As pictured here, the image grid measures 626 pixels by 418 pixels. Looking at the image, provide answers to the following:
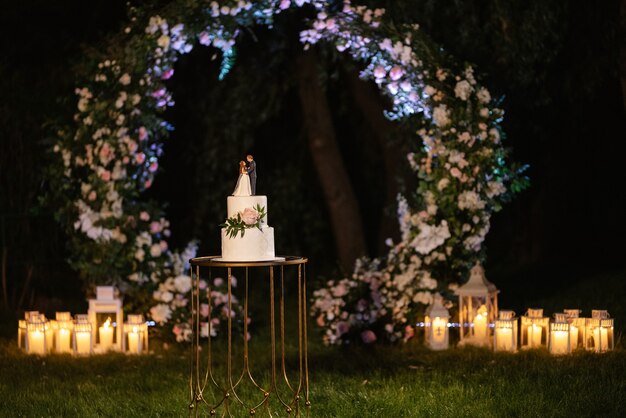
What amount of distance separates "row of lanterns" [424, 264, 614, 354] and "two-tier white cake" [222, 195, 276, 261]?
273 cm

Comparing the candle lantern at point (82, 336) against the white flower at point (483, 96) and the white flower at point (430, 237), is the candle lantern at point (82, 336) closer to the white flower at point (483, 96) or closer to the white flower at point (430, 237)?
the white flower at point (430, 237)

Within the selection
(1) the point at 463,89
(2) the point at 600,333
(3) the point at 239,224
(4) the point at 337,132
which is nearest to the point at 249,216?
(3) the point at 239,224

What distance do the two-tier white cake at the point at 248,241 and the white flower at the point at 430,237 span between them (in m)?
2.66

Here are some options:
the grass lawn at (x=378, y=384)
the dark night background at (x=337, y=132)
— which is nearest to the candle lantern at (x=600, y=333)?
the grass lawn at (x=378, y=384)

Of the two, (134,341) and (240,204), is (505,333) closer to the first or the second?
(134,341)

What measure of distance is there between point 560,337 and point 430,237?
1.17m

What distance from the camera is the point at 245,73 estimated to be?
11125 millimetres

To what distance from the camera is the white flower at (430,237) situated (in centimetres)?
806

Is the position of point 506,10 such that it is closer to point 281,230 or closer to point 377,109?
point 377,109

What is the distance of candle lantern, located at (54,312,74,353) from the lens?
8148mm

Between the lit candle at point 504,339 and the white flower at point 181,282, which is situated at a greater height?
the white flower at point 181,282

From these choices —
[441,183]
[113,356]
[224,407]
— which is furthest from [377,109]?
[224,407]

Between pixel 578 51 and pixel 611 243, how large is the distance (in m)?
3.89

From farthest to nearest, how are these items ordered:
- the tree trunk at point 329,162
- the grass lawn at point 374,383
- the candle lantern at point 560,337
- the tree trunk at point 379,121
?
the tree trunk at point 379,121, the tree trunk at point 329,162, the candle lantern at point 560,337, the grass lawn at point 374,383
